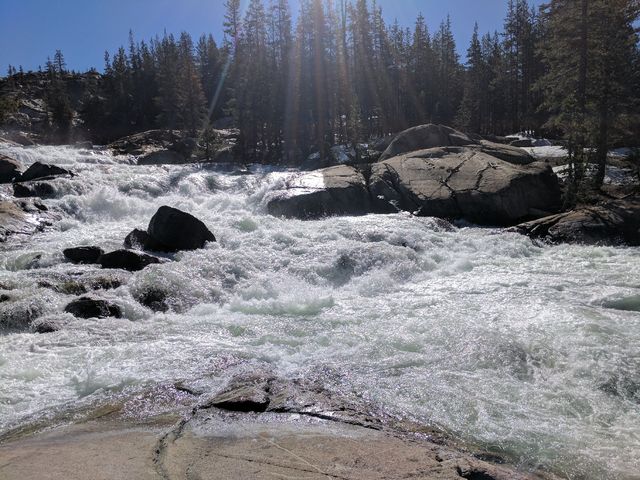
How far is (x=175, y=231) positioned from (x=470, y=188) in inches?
479

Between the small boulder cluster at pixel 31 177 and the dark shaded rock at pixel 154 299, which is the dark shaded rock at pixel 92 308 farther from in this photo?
the small boulder cluster at pixel 31 177

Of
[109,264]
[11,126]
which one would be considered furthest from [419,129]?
[11,126]

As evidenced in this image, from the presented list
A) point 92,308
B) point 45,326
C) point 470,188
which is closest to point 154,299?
point 92,308

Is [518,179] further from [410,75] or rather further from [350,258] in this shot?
[410,75]

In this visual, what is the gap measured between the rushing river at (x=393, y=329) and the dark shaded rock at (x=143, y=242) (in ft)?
2.11

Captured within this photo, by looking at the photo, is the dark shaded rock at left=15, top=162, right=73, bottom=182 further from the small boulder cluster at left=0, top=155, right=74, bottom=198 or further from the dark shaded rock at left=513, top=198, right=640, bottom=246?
the dark shaded rock at left=513, top=198, right=640, bottom=246

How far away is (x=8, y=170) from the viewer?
2378 cm

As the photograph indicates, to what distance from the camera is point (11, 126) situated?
53.1 metres

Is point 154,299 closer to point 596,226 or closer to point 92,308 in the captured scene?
point 92,308

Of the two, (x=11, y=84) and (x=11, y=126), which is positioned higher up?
(x=11, y=84)

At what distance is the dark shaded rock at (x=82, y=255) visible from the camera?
12.9m

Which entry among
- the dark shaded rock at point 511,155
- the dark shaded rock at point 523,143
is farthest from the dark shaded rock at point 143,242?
the dark shaded rock at point 523,143

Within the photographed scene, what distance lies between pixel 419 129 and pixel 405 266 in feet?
58.6

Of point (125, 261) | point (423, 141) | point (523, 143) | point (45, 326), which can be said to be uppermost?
point (523, 143)
